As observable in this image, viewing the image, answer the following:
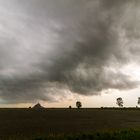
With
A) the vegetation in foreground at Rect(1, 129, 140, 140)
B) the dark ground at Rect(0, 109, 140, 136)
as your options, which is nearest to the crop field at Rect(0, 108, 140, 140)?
the dark ground at Rect(0, 109, 140, 136)

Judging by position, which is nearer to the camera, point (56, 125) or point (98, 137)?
point (98, 137)

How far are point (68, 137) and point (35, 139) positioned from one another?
504 centimetres

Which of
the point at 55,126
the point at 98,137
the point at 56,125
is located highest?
the point at 56,125

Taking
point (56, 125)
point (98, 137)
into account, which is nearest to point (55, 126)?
point (56, 125)

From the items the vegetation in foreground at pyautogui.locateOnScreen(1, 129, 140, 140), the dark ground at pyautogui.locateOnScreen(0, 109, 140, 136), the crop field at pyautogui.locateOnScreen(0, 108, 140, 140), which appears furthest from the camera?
the dark ground at pyautogui.locateOnScreen(0, 109, 140, 136)

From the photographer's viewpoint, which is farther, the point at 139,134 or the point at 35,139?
the point at 139,134

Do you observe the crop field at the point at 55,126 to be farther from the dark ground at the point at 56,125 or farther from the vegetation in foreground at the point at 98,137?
the vegetation in foreground at the point at 98,137

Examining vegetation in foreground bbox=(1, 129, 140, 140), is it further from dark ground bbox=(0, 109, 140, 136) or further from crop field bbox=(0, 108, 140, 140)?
dark ground bbox=(0, 109, 140, 136)

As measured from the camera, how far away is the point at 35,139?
148 ft

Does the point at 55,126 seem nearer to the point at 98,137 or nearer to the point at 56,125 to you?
the point at 56,125

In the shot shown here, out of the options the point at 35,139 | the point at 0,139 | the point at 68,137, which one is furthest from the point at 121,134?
the point at 0,139

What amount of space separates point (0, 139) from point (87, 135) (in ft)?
44.4

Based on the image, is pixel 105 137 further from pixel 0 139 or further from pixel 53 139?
pixel 0 139

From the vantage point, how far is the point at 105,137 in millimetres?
48125
